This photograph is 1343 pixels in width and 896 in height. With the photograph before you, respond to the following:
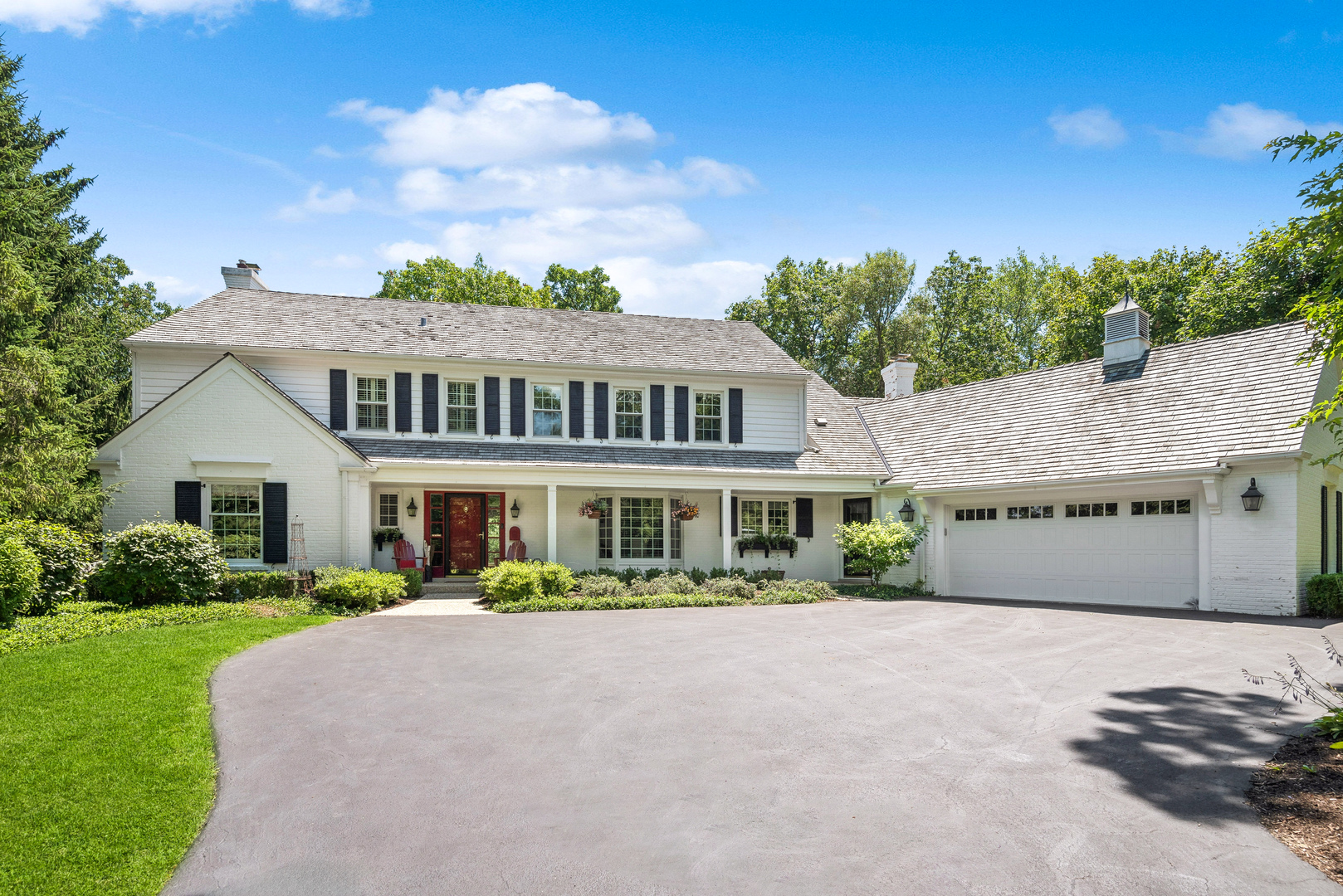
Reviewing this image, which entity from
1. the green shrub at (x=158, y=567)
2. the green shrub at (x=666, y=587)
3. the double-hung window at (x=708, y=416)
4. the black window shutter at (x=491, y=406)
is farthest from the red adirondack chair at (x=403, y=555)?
the double-hung window at (x=708, y=416)

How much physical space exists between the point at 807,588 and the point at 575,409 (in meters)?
7.25

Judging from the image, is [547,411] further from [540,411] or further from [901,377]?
[901,377]

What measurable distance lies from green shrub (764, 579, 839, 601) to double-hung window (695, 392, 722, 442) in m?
4.27

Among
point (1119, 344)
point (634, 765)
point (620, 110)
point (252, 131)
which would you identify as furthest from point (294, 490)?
point (1119, 344)

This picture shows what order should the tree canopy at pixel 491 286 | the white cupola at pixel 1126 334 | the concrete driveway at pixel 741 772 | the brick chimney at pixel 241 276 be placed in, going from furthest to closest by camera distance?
the tree canopy at pixel 491 286
the brick chimney at pixel 241 276
the white cupola at pixel 1126 334
the concrete driveway at pixel 741 772

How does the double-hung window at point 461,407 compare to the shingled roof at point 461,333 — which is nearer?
the shingled roof at point 461,333

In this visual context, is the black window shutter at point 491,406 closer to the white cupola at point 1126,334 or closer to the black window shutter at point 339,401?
the black window shutter at point 339,401

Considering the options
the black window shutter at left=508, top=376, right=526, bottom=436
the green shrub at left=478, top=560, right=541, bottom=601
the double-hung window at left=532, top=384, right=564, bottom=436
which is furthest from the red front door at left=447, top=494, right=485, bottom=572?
the green shrub at left=478, top=560, right=541, bottom=601

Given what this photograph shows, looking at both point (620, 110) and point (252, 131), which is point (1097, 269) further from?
point (252, 131)

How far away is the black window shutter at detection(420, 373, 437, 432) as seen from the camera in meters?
18.2

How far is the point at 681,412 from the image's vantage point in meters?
19.9

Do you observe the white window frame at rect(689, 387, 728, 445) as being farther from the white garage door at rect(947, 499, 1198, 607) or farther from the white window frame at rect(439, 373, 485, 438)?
the white garage door at rect(947, 499, 1198, 607)

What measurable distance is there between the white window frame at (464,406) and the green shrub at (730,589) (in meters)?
6.83

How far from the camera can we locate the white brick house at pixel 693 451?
14.7 metres
